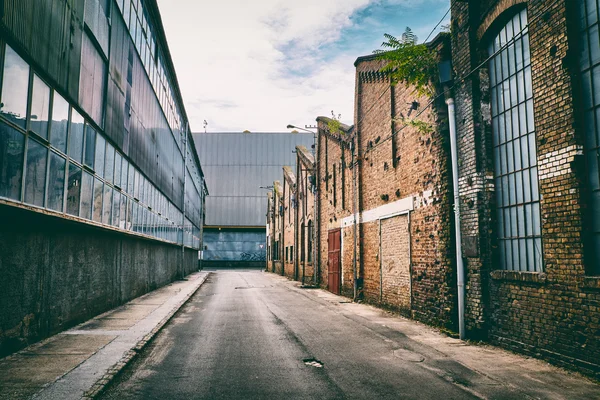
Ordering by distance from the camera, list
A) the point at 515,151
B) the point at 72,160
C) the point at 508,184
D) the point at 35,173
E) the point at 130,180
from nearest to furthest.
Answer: the point at 35,173 < the point at 515,151 < the point at 508,184 < the point at 72,160 < the point at 130,180

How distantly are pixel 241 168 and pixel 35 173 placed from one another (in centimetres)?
5458

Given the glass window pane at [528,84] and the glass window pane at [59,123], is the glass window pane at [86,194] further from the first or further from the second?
the glass window pane at [528,84]

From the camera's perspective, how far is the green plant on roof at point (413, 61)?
1122cm

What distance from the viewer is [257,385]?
592 centimetres

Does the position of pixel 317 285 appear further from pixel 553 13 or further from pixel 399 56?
pixel 553 13

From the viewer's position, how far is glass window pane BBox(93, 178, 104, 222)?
12.2 m

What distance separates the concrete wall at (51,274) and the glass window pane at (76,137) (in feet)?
5.37

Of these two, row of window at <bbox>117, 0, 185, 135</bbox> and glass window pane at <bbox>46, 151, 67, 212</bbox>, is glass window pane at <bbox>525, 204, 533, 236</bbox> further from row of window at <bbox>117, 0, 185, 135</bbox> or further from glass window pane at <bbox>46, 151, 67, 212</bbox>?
row of window at <bbox>117, 0, 185, 135</bbox>

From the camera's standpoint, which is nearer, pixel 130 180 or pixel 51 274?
pixel 51 274

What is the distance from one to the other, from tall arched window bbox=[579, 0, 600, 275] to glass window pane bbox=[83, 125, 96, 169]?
10.6 m

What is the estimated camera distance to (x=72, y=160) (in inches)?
404

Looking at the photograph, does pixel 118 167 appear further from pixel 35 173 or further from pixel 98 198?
pixel 35 173

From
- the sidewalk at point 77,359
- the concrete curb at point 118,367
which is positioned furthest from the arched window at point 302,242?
the concrete curb at point 118,367

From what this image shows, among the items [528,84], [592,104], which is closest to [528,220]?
[592,104]
